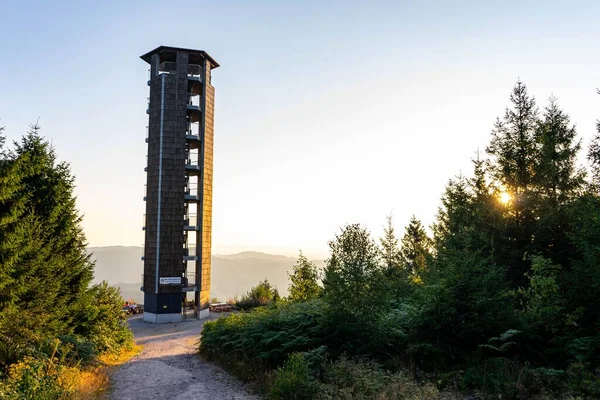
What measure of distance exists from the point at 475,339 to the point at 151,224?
29159 millimetres

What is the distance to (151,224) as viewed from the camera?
35.0 metres

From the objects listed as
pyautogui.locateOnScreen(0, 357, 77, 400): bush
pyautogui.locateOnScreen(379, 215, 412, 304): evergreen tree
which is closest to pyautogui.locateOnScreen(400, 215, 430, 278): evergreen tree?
pyautogui.locateOnScreen(379, 215, 412, 304): evergreen tree

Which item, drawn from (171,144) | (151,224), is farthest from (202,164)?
(151,224)

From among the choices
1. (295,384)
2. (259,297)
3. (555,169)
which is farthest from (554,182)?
(259,297)

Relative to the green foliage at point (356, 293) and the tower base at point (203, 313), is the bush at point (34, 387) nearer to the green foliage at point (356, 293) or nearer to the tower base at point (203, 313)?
the green foliage at point (356, 293)

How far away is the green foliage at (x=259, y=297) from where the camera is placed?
38250mm

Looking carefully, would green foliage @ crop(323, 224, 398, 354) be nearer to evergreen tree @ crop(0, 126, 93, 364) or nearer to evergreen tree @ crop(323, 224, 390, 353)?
evergreen tree @ crop(323, 224, 390, 353)

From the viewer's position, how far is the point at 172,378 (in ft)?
46.6

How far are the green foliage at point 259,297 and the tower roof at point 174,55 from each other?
22.9 metres

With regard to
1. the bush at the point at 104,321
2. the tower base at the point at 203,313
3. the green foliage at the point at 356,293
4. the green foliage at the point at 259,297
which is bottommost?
the tower base at the point at 203,313

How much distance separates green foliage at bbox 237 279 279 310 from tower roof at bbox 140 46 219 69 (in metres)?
22.9

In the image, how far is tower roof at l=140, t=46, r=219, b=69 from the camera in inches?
1428

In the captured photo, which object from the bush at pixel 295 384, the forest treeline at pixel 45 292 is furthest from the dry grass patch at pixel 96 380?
the bush at pixel 295 384

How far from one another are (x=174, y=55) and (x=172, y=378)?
1250 inches
